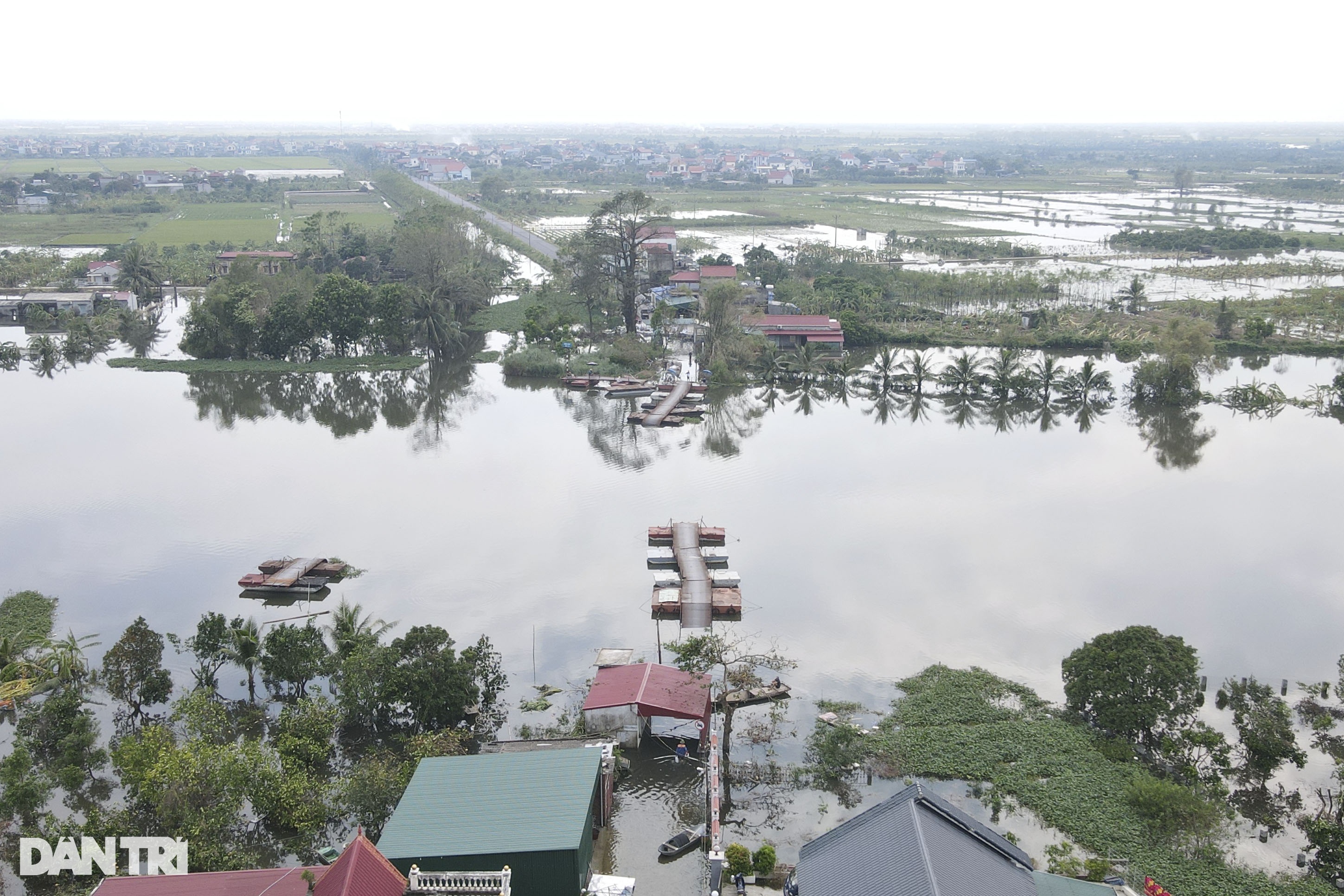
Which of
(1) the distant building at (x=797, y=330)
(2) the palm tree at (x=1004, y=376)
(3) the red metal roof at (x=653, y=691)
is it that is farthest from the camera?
(1) the distant building at (x=797, y=330)

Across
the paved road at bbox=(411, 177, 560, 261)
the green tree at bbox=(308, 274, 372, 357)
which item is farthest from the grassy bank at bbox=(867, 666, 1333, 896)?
the paved road at bbox=(411, 177, 560, 261)

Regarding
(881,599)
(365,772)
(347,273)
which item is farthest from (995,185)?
(365,772)

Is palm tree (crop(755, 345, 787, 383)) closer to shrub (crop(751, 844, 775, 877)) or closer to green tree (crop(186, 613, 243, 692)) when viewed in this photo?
green tree (crop(186, 613, 243, 692))

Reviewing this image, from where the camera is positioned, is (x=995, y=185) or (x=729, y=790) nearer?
(x=729, y=790)

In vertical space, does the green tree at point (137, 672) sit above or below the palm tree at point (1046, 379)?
below

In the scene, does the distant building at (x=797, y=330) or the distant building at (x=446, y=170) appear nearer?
the distant building at (x=797, y=330)

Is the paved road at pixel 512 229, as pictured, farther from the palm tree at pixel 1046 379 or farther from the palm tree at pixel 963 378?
the palm tree at pixel 1046 379

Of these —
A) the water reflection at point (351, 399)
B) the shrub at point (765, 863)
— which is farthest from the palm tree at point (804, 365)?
the shrub at point (765, 863)

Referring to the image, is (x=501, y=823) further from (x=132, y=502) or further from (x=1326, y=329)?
(x=1326, y=329)
